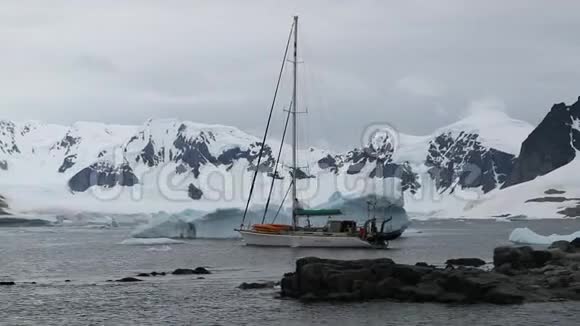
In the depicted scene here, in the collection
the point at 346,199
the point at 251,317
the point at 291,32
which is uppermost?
the point at 291,32

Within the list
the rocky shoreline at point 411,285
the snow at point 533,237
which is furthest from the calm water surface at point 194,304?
the snow at point 533,237

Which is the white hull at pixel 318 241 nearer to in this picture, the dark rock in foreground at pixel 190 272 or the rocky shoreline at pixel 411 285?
the dark rock in foreground at pixel 190 272

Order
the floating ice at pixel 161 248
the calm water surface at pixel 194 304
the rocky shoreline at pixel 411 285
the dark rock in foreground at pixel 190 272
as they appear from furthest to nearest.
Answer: the floating ice at pixel 161 248 < the dark rock in foreground at pixel 190 272 < the rocky shoreline at pixel 411 285 < the calm water surface at pixel 194 304

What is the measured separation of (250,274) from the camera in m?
55.4

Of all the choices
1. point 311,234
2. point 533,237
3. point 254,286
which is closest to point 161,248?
point 311,234

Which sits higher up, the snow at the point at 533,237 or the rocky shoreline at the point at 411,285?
the snow at the point at 533,237

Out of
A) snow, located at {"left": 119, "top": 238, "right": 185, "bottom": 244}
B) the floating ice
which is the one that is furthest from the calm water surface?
snow, located at {"left": 119, "top": 238, "right": 185, "bottom": 244}

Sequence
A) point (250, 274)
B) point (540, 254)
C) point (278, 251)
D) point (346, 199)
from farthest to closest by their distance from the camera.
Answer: point (346, 199) < point (278, 251) < point (250, 274) < point (540, 254)

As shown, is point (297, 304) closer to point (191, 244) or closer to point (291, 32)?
point (291, 32)

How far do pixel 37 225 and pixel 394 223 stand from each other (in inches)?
4114

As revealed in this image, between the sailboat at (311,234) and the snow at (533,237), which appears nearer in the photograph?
the sailboat at (311,234)

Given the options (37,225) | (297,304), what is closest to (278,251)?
(297,304)

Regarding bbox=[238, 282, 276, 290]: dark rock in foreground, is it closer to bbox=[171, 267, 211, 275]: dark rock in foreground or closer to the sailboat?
bbox=[171, 267, 211, 275]: dark rock in foreground

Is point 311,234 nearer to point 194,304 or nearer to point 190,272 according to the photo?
point 190,272
